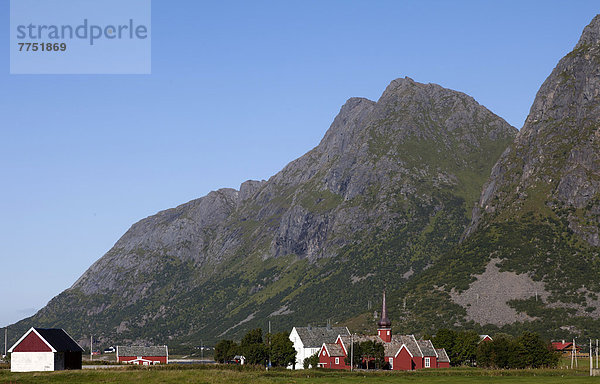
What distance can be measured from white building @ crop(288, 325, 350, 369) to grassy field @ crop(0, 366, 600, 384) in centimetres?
5533

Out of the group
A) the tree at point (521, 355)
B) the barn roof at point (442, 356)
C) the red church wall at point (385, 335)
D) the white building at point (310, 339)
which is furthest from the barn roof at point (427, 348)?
the white building at point (310, 339)

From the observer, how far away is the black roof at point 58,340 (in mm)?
125562

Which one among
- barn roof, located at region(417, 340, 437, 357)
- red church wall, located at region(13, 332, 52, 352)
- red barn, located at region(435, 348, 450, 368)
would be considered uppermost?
red church wall, located at region(13, 332, 52, 352)

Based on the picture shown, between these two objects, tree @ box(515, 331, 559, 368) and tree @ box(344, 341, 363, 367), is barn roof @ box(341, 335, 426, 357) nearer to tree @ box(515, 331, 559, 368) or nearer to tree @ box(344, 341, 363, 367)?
tree @ box(344, 341, 363, 367)

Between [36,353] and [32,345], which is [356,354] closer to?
[36,353]

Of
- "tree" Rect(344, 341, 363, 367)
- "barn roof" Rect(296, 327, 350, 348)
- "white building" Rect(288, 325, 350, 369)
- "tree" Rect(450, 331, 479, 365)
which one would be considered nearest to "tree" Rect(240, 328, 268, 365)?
"tree" Rect(344, 341, 363, 367)

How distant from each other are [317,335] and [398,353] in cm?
3407

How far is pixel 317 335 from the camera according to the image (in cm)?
19512

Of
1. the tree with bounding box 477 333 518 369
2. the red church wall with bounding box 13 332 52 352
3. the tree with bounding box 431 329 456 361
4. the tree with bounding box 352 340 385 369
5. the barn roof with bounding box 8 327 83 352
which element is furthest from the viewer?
the tree with bounding box 431 329 456 361

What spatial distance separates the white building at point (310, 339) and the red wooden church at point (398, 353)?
15.2m

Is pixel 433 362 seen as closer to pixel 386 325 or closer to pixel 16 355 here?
pixel 386 325

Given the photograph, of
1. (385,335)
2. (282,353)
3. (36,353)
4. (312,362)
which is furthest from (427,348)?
(36,353)

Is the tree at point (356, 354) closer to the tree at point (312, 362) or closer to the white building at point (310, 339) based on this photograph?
the tree at point (312, 362)

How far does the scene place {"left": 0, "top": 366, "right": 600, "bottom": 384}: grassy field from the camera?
10406cm
